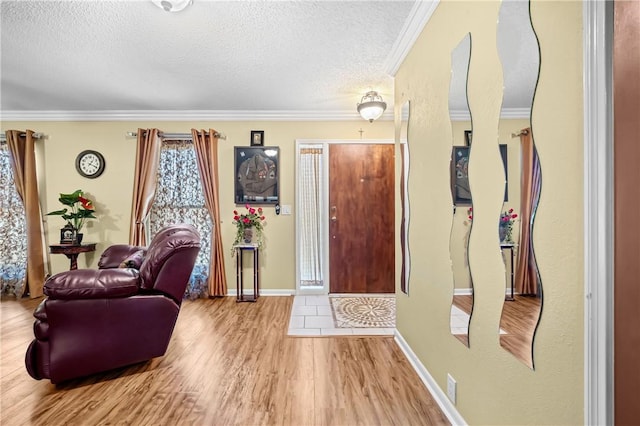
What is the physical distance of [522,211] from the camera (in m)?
1.15

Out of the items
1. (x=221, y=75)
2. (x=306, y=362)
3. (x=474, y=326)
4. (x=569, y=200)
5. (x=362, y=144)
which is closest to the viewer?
(x=569, y=200)

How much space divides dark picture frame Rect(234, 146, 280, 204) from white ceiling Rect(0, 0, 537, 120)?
62 cm

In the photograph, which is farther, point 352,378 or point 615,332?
point 352,378

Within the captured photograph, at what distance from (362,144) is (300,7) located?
2428mm

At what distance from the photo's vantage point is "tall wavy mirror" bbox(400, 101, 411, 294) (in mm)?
2459

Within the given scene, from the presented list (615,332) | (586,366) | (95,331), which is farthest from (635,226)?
(95,331)

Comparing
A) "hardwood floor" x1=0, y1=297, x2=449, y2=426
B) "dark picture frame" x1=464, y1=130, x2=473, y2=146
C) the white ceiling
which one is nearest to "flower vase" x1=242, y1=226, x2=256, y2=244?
"hardwood floor" x1=0, y1=297, x2=449, y2=426

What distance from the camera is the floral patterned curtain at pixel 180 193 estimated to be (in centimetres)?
436

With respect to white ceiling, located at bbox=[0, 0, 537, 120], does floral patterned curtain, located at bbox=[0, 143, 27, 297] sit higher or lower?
lower

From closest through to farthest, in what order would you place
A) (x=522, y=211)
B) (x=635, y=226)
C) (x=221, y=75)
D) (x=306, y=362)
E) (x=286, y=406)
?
1. (x=635, y=226)
2. (x=522, y=211)
3. (x=286, y=406)
4. (x=306, y=362)
5. (x=221, y=75)

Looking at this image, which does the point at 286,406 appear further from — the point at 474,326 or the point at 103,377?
the point at 103,377

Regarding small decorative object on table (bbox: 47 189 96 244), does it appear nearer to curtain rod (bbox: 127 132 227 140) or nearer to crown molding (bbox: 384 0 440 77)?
curtain rod (bbox: 127 132 227 140)

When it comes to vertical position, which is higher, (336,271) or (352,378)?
(336,271)

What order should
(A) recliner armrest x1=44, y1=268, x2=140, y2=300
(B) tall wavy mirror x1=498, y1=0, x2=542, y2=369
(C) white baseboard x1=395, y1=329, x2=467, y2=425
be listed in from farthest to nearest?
(A) recliner armrest x1=44, y1=268, x2=140, y2=300, (C) white baseboard x1=395, y1=329, x2=467, y2=425, (B) tall wavy mirror x1=498, y1=0, x2=542, y2=369
